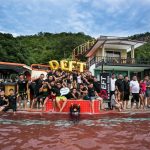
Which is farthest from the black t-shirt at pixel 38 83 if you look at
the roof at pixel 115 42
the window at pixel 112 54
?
the window at pixel 112 54

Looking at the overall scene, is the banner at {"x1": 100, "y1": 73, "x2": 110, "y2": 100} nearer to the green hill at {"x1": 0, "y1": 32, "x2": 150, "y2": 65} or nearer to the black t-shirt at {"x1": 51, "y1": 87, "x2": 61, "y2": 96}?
the black t-shirt at {"x1": 51, "y1": 87, "x2": 61, "y2": 96}

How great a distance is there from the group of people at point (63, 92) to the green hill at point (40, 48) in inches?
853

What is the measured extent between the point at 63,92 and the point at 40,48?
59.5 metres

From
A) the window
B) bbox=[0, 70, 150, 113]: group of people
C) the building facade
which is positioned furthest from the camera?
the window

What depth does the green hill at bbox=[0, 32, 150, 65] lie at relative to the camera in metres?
53.3

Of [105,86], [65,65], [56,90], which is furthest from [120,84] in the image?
[65,65]

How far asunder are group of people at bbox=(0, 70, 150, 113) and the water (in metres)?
1.10

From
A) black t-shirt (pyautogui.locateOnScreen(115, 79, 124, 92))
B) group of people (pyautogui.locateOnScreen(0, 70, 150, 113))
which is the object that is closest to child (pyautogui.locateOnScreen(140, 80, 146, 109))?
group of people (pyautogui.locateOnScreen(0, 70, 150, 113))

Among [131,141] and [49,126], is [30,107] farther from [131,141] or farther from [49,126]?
[131,141]

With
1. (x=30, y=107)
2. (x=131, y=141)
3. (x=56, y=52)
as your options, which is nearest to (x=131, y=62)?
(x=30, y=107)

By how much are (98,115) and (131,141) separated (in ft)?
17.5

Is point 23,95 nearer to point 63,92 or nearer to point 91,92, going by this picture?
point 63,92

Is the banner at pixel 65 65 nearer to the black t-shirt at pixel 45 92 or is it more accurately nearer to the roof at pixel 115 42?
the roof at pixel 115 42

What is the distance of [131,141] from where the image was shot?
912cm
